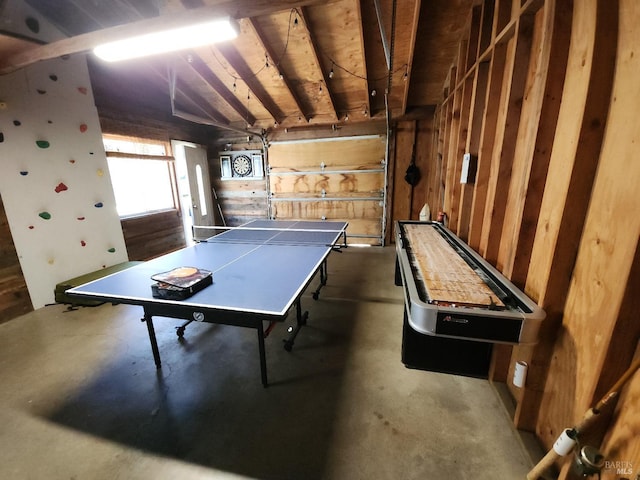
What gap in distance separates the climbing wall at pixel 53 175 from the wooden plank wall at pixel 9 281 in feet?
0.18

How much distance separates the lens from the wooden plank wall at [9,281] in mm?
2953

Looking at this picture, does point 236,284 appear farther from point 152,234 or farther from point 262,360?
point 152,234

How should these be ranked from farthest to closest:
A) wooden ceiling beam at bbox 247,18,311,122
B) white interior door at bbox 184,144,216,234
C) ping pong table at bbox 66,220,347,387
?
white interior door at bbox 184,144,216,234
wooden ceiling beam at bbox 247,18,311,122
ping pong table at bbox 66,220,347,387

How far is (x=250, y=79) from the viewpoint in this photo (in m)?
4.41

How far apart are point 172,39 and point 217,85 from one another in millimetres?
2761

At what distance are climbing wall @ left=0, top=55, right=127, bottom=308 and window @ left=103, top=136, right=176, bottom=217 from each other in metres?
0.37

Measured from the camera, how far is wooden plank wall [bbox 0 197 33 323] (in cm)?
295

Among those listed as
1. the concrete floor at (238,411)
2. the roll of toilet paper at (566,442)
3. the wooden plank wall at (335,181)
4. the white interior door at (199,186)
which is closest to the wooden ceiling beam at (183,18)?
the concrete floor at (238,411)

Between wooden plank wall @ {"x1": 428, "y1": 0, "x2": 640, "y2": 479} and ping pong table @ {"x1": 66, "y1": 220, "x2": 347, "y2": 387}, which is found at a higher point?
wooden plank wall @ {"x1": 428, "y1": 0, "x2": 640, "y2": 479}

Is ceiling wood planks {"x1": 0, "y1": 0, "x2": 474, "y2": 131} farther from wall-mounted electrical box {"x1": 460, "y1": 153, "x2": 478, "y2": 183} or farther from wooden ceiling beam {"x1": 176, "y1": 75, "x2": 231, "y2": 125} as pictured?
wall-mounted electrical box {"x1": 460, "y1": 153, "x2": 478, "y2": 183}

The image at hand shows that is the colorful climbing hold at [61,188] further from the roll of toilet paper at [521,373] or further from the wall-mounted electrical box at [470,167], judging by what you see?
the roll of toilet paper at [521,373]

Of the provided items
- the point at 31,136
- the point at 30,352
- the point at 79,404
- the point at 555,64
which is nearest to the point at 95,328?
the point at 30,352

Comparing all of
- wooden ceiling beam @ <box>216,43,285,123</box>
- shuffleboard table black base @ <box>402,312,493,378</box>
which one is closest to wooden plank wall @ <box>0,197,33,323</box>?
wooden ceiling beam @ <box>216,43,285,123</box>

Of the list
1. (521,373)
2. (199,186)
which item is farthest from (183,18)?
(199,186)
